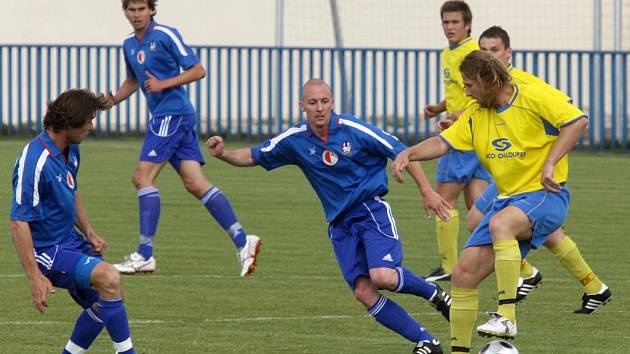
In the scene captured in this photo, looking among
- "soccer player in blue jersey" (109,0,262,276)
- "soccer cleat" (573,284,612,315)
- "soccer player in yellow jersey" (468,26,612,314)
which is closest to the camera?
"soccer player in yellow jersey" (468,26,612,314)

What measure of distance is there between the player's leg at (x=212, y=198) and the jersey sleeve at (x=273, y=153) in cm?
255

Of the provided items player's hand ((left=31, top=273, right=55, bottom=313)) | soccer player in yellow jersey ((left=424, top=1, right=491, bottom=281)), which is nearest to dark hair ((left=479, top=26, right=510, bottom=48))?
soccer player in yellow jersey ((left=424, top=1, right=491, bottom=281))

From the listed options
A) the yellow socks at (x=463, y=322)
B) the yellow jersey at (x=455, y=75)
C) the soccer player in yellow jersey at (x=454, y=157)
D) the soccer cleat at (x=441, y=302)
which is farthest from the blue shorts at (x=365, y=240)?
the yellow jersey at (x=455, y=75)

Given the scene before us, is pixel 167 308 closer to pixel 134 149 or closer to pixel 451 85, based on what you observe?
pixel 451 85

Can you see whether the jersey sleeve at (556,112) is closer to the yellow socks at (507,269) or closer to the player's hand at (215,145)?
the yellow socks at (507,269)

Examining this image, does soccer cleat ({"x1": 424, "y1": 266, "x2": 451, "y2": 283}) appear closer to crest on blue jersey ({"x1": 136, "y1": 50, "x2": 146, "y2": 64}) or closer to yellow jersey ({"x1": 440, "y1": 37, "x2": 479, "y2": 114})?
yellow jersey ({"x1": 440, "y1": 37, "x2": 479, "y2": 114})

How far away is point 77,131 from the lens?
7.78 metres

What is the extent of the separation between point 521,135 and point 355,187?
1.00 m

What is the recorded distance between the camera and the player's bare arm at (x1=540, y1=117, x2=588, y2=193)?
823 centimetres

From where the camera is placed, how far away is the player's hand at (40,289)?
7488 mm

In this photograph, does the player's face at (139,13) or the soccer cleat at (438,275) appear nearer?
the soccer cleat at (438,275)

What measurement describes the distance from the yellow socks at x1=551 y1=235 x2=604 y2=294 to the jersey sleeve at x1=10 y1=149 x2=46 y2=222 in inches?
140

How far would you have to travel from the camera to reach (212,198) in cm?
1197

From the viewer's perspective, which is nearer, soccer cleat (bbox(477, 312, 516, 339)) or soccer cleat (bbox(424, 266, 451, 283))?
soccer cleat (bbox(477, 312, 516, 339))
